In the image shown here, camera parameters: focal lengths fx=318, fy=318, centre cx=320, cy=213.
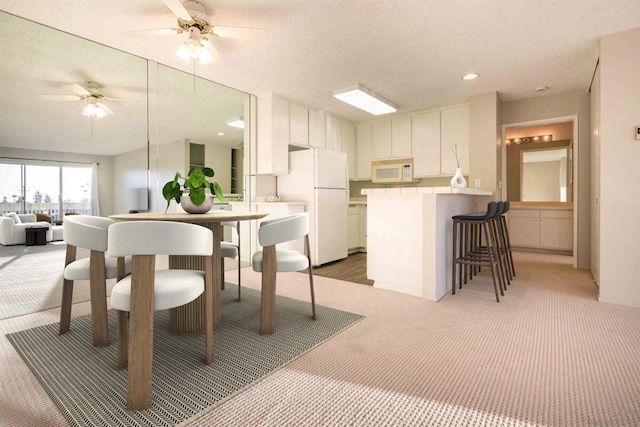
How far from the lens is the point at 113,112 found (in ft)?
10.2

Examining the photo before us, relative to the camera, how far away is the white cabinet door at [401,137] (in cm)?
543

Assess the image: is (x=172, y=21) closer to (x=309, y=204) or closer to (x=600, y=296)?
(x=309, y=204)

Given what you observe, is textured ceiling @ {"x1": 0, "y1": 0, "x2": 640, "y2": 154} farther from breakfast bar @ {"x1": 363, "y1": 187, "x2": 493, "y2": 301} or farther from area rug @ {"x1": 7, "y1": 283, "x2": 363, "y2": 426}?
area rug @ {"x1": 7, "y1": 283, "x2": 363, "y2": 426}

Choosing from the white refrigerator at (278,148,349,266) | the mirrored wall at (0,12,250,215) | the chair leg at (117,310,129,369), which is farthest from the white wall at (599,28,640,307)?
the mirrored wall at (0,12,250,215)

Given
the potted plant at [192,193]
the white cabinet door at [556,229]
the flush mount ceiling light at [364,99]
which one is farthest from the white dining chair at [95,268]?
the white cabinet door at [556,229]

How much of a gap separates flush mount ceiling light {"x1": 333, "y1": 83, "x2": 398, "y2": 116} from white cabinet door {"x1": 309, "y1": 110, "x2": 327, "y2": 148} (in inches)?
30.0

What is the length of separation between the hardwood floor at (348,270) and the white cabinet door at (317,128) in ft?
6.28

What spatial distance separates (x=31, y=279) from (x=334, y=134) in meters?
4.38

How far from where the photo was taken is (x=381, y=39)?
9.45 feet

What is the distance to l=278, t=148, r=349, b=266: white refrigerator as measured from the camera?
4.43 meters

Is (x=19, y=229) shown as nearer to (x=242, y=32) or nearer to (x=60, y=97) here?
(x=60, y=97)

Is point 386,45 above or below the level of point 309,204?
above

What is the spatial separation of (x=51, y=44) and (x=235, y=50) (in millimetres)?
1511

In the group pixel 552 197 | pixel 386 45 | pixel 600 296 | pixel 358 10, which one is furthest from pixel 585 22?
pixel 552 197
